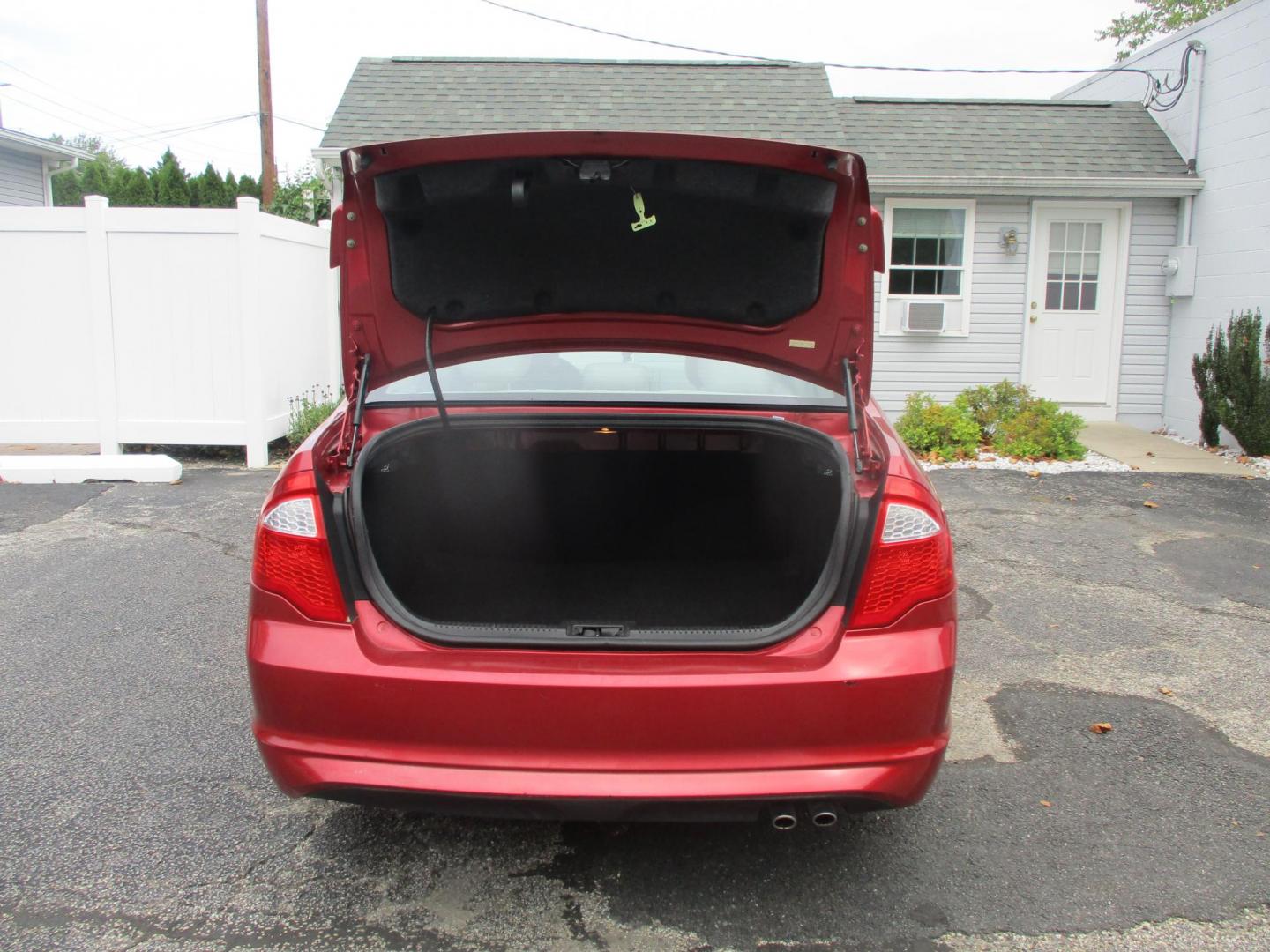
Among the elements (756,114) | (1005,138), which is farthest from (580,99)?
(1005,138)

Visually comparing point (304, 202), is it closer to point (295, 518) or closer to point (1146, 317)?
point (1146, 317)

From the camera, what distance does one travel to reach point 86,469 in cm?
750

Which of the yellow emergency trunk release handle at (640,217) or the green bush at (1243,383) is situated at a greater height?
the yellow emergency trunk release handle at (640,217)

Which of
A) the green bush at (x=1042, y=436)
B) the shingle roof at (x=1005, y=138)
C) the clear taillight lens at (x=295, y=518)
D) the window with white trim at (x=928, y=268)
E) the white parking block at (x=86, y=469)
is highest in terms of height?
the shingle roof at (x=1005, y=138)

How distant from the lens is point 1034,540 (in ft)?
20.0

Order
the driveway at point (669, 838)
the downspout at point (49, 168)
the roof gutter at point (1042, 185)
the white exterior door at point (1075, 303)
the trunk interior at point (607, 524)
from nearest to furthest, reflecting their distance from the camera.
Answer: the driveway at point (669, 838) < the trunk interior at point (607, 524) < the roof gutter at point (1042, 185) < the white exterior door at point (1075, 303) < the downspout at point (49, 168)

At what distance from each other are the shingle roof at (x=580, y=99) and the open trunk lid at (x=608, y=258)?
8616 mm

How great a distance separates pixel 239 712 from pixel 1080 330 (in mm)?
10096

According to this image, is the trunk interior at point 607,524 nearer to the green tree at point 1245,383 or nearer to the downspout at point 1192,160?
the green tree at point 1245,383

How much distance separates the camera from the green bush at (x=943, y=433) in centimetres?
888

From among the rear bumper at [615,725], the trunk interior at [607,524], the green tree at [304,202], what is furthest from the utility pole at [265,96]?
the rear bumper at [615,725]

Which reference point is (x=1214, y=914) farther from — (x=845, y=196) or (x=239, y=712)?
(x=239, y=712)

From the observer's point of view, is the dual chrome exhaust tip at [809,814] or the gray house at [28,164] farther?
the gray house at [28,164]

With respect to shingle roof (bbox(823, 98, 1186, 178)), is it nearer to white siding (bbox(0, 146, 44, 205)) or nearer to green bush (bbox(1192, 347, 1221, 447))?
green bush (bbox(1192, 347, 1221, 447))
